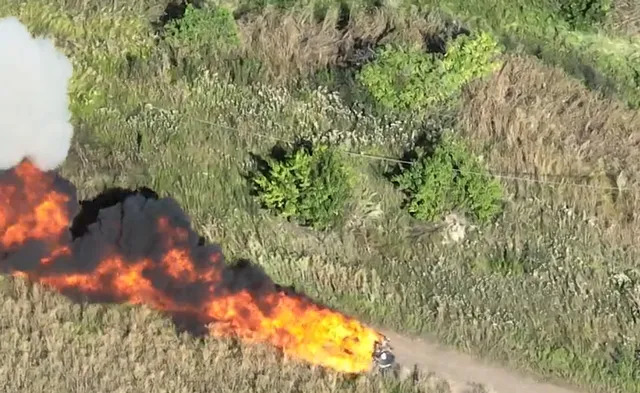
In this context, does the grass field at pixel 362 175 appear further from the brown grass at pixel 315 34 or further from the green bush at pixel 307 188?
the green bush at pixel 307 188

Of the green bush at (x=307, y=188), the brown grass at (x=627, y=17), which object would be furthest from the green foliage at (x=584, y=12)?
the green bush at (x=307, y=188)

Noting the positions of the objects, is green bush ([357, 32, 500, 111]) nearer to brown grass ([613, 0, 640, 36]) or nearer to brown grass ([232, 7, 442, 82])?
brown grass ([232, 7, 442, 82])

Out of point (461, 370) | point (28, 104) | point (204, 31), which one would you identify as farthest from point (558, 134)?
point (28, 104)

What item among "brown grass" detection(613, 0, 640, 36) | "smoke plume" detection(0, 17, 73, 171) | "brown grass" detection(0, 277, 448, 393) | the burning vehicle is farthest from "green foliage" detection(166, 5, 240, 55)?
"brown grass" detection(613, 0, 640, 36)

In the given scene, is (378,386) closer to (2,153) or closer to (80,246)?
(80,246)

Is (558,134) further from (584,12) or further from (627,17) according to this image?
(627,17)

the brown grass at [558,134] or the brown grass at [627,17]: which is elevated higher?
the brown grass at [627,17]
